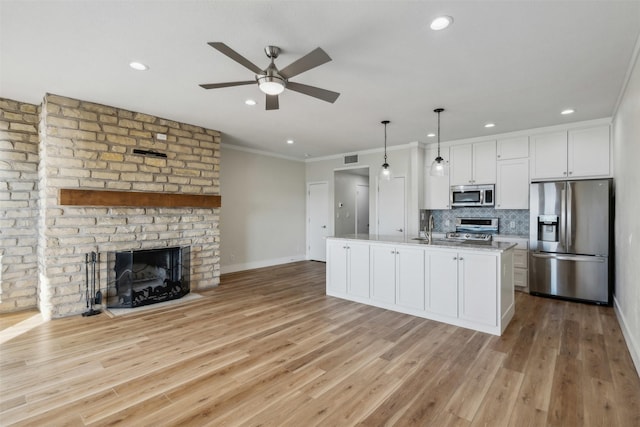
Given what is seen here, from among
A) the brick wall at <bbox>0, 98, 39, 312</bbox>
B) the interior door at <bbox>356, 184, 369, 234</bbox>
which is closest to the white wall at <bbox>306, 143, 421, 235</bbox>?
the interior door at <bbox>356, 184, 369, 234</bbox>

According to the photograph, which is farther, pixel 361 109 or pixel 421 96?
pixel 361 109

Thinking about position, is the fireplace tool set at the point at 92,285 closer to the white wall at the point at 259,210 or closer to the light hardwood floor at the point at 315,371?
the light hardwood floor at the point at 315,371

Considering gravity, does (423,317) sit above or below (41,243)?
below

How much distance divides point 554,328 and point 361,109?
3.52 metres

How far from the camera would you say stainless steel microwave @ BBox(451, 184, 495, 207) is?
5523mm

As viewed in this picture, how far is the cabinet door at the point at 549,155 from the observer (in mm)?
4848

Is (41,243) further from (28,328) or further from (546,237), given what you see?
(546,237)

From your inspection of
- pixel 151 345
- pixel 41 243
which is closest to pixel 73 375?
pixel 151 345

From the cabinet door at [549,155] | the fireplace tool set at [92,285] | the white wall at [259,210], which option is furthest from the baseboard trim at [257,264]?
the cabinet door at [549,155]

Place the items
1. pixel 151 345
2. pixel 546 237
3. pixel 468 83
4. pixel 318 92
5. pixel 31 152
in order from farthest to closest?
pixel 546 237 → pixel 31 152 → pixel 468 83 → pixel 151 345 → pixel 318 92

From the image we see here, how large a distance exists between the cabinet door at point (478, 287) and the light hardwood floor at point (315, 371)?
0.75ft

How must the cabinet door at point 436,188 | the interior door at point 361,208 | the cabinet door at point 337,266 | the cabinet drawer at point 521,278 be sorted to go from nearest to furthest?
1. the cabinet door at point 337,266
2. the cabinet drawer at point 521,278
3. the cabinet door at point 436,188
4. the interior door at point 361,208

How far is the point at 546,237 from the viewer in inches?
186

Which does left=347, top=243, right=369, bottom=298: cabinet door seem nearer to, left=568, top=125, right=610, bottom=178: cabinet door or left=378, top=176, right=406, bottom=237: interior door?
left=378, top=176, right=406, bottom=237: interior door
